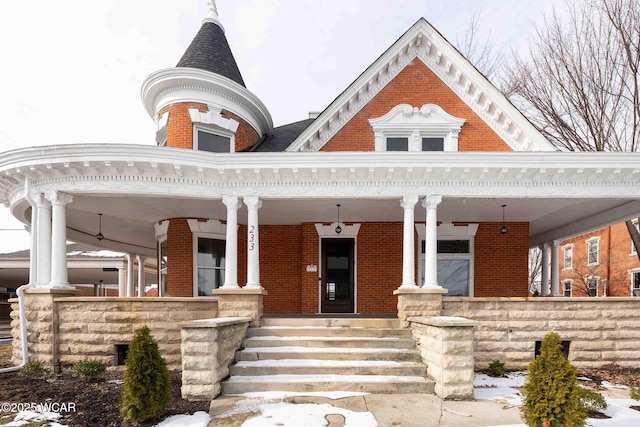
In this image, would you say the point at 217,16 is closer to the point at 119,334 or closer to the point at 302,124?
the point at 302,124

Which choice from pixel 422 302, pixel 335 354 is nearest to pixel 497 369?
pixel 422 302

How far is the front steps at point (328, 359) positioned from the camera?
19.6 ft

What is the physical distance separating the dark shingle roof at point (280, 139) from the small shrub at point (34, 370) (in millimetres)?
7784

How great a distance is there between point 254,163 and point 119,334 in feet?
15.5

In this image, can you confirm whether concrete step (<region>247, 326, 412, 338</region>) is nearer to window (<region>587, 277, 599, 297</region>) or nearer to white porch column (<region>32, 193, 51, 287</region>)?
white porch column (<region>32, 193, 51, 287</region>)

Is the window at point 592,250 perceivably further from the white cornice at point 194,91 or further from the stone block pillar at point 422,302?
the white cornice at point 194,91

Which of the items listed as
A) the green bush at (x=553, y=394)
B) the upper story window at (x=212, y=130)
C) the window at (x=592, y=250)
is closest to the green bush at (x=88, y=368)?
the upper story window at (x=212, y=130)

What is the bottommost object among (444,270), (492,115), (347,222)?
(444,270)

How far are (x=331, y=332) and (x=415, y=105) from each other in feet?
24.3

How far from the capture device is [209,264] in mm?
10523

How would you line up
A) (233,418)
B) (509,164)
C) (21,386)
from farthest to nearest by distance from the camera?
1. (509,164)
2. (21,386)
3. (233,418)

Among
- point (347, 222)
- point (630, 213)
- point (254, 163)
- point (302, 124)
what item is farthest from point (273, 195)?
point (630, 213)

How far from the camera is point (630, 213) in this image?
9.16 m

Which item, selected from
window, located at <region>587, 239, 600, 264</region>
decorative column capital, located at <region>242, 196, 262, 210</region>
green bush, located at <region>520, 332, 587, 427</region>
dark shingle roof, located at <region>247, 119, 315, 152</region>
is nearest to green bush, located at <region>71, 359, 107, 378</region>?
decorative column capital, located at <region>242, 196, 262, 210</region>
